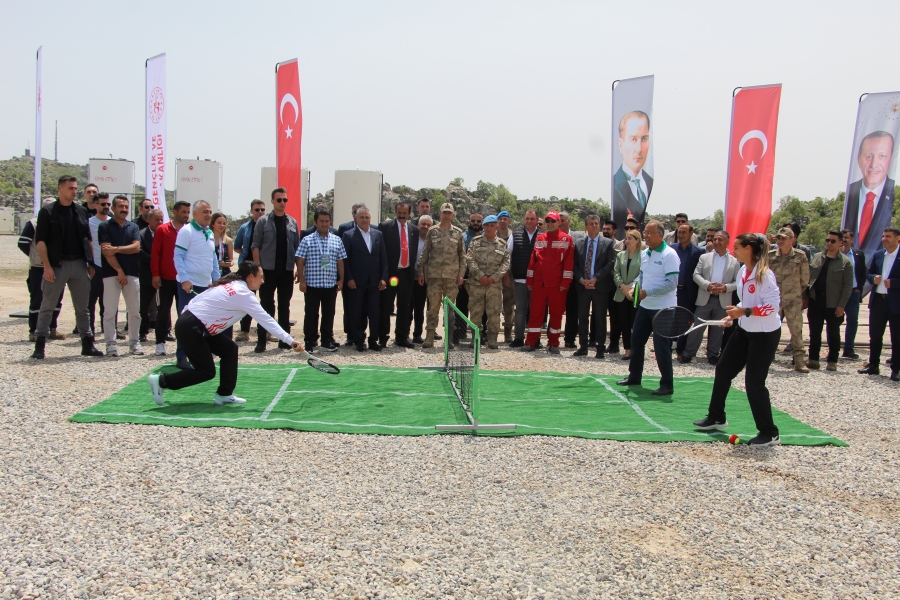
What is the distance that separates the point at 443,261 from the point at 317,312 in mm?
2148

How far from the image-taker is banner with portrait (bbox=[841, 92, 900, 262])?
41.0 feet

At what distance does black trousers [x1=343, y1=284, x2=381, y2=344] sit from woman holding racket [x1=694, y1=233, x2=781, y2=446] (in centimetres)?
575

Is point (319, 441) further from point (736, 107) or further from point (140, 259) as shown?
point (736, 107)

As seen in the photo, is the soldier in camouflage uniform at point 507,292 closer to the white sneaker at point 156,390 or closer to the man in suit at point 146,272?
the man in suit at point 146,272

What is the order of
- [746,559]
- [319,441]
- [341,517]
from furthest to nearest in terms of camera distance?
[319,441] < [341,517] < [746,559]

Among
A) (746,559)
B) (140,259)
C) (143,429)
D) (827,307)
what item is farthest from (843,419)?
(140,259)

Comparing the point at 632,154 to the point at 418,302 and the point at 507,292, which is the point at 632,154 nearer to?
the point at 507,292

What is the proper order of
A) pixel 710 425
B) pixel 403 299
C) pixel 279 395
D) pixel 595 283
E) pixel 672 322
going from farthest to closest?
pixel 403 299
pixel 595 283
pixel 672 322
pixel 279 395
pixel 710 425

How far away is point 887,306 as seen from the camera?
33.3ft

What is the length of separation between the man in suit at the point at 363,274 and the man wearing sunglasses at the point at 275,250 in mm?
889

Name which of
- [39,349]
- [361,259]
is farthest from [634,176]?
[39,349]

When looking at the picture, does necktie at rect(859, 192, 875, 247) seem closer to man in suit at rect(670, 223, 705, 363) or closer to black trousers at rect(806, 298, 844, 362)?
black trousers at rect(806, 298, 844, 362)

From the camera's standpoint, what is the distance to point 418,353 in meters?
10.7

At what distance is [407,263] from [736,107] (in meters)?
7.15
